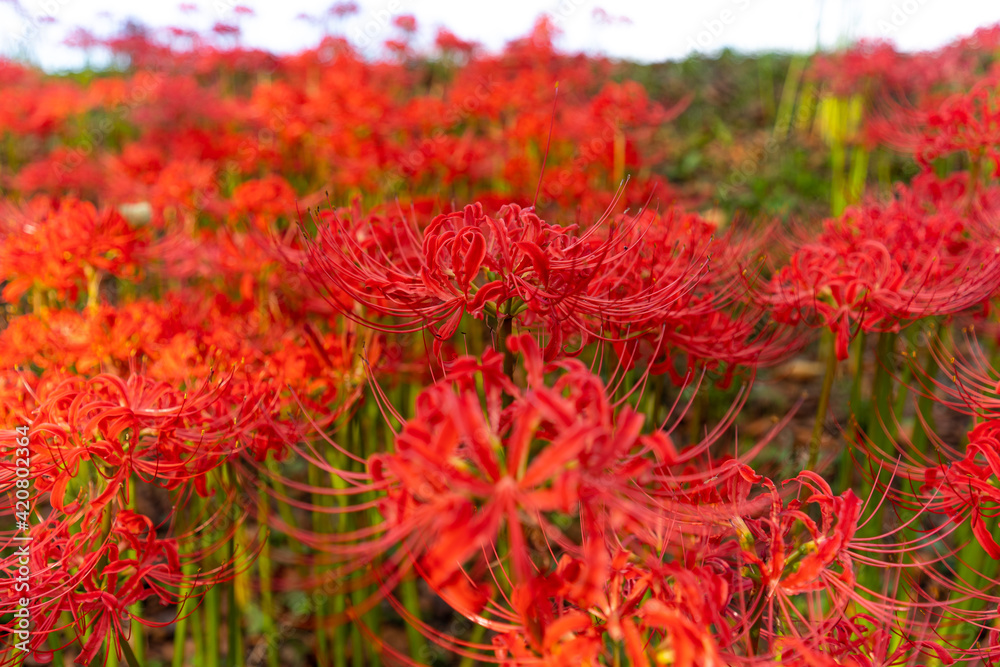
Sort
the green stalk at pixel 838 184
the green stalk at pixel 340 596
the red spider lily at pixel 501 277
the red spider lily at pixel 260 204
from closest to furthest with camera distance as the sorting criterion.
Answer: the red spider lily at pixel 501 277, the green stalk at pixel 340 596, the red spider lily at pixel 260 204, the green stalk at pixel 838 184

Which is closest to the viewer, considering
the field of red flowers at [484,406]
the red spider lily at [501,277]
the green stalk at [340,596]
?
the field of red flowers at [484,406]

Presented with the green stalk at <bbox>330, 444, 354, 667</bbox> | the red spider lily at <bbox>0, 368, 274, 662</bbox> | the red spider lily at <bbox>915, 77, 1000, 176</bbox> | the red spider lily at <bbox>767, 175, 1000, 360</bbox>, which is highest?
the red spider lily at <bbox>915, 77, 1000, 176</bbox>

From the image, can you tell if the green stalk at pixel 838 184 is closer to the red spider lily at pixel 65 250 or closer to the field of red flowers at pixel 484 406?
the field of red flowers at pixel 484 406

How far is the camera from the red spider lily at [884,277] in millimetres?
1288

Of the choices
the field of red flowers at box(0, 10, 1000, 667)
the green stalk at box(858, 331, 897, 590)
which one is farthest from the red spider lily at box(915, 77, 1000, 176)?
the green stalk at box(858, 331, 897, 590)

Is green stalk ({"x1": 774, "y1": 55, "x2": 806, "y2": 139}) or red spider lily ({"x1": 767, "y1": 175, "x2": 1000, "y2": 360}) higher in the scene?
green stalk ({"x1": 774, "y1": 55, "x2": 806, "y2": 139})

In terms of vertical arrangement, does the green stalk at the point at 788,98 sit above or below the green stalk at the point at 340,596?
above

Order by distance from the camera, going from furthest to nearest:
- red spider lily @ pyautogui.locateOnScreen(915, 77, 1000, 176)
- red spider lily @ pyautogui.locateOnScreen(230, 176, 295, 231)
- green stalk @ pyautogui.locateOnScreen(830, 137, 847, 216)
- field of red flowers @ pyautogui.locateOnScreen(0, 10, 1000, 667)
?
green stalk @ pyautogui.locateOnScreen(830, 137, 847, 216)
red spider lily @ pyautogui.locateOnScreen(230, 176, 295, 231)
red spider lily @ pyautogui.locateOnScreen(915, 77, 1000, 176)
field of red flowers @ pyautogui.locateOnScreen(0, 10, 1000, 667)

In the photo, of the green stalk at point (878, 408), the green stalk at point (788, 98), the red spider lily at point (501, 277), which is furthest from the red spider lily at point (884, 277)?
the green stalk at point (788, 98)

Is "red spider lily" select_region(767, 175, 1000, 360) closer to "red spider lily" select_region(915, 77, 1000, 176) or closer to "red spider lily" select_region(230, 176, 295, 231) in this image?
"red spider lily" select_region(915, 77, 1000, 176)

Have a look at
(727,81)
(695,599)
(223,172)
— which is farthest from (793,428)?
(727,81)

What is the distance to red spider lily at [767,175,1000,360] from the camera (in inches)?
50.7

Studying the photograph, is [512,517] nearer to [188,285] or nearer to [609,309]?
[609,309]

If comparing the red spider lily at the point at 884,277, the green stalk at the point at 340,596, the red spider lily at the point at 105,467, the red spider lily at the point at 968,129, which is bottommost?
the green stalk at the point at 340,596
